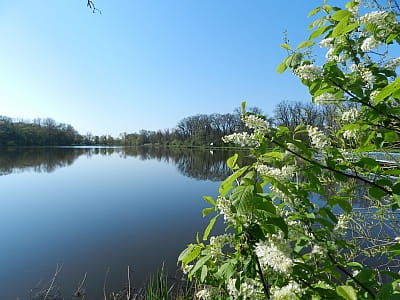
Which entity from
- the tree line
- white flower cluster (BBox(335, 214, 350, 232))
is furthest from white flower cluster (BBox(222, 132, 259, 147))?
the tree line

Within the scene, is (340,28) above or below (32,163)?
above

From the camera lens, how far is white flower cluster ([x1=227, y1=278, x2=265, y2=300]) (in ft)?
3.63

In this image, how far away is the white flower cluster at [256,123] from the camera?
118cm

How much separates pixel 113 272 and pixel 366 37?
23.3 ft

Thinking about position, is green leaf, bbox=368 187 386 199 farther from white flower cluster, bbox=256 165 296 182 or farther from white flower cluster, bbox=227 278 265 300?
white flower cluster, bbox=227 278 265 300

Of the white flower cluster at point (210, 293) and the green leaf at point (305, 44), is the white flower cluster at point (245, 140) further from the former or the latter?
the white flower cluster at point (210, 293)

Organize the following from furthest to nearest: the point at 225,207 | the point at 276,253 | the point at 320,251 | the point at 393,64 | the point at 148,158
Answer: the point at 148,158
the point at 393,64
the point at 320,251
the point at 225,207
the point at 276,253

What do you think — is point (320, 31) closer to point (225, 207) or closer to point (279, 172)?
point (279, 172)

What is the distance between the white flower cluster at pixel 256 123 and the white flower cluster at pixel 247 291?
71 centimetres

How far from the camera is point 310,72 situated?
1.29m

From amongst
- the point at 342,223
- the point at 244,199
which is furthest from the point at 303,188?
the point at 244,199

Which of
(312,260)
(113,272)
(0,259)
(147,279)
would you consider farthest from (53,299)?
(312,260)

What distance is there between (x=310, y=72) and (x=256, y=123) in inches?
16.5

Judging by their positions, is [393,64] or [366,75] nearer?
[366,75]
